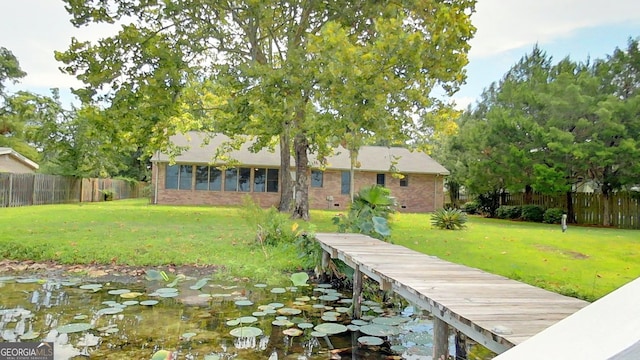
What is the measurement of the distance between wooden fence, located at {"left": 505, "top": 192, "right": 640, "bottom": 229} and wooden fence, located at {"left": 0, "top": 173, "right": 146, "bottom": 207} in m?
24.9

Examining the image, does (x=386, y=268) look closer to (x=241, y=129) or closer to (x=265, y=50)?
(x=241, y=129)

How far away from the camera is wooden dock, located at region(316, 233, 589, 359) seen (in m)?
2.61

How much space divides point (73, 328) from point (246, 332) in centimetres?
182

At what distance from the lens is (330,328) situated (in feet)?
15.6

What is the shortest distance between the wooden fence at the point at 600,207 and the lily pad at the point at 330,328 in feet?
59.4

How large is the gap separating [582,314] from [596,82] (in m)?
20.4

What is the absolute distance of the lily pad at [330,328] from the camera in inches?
184

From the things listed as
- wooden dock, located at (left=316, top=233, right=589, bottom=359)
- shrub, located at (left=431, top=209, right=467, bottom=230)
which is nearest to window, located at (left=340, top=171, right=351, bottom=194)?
shrub, located at (left=431, top=209, right=467, bottom=230)

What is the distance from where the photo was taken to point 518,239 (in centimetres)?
1148

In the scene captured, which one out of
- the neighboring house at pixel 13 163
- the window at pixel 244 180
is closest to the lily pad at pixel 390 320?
the window at pixel 244 180

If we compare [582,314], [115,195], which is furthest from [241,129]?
[115,195]

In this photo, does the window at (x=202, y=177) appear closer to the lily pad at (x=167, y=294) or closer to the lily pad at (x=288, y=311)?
the lily pad at (x=167, y=294)

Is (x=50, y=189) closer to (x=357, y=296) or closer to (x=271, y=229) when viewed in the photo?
(x=271, y=229)

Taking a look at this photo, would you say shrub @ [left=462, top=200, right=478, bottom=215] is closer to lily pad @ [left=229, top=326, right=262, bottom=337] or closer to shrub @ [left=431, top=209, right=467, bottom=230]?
shrub @ [left=431, top=209, right=467, bottom=230]
